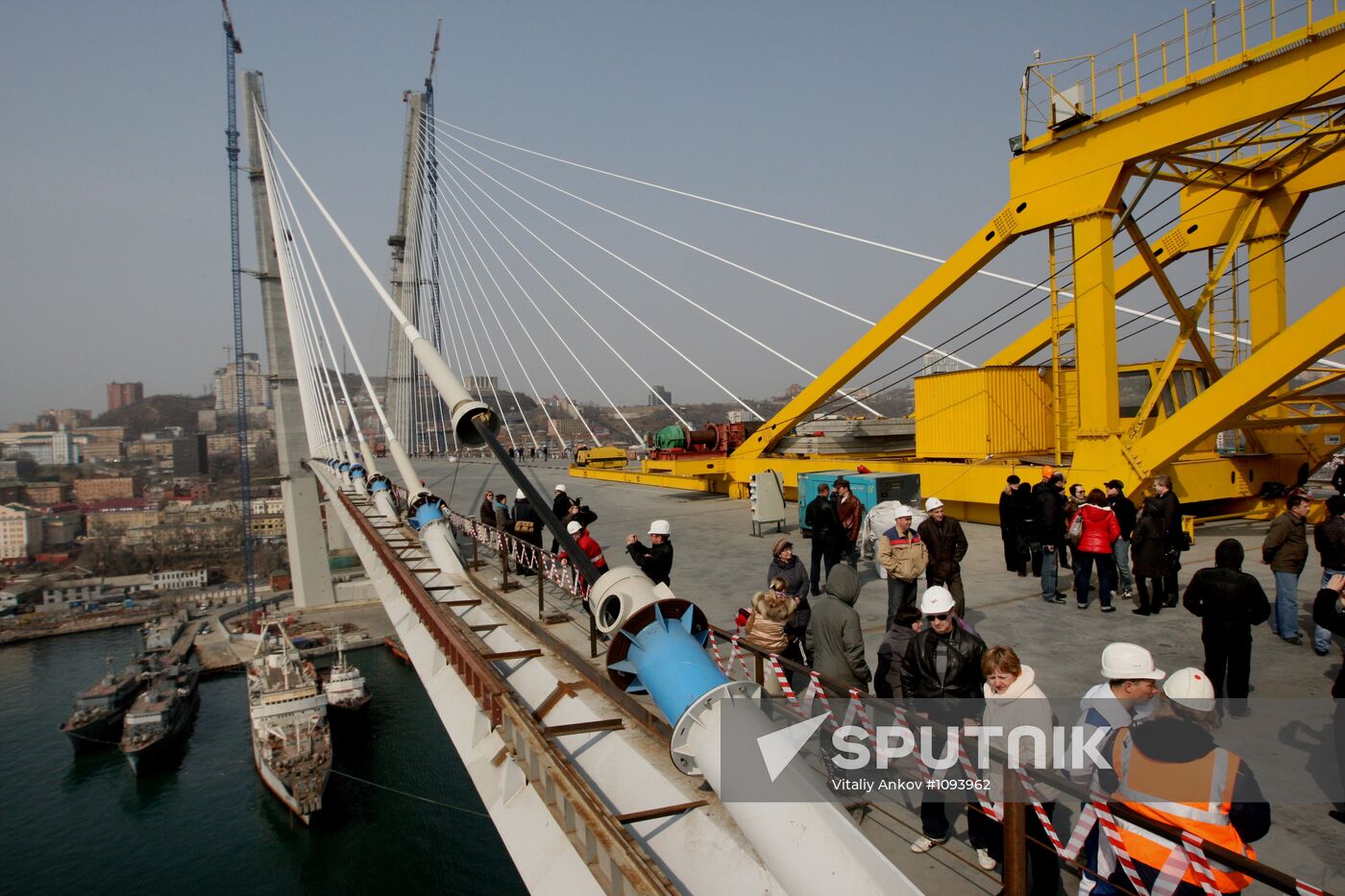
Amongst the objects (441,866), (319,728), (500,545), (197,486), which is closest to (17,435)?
(197,486)

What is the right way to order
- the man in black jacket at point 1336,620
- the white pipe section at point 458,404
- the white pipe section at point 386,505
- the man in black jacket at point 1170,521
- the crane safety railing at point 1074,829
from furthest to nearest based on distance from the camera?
the white pipe section at point 386,505 → the man in black jacket at point 1170,521 → the white pipe section at point 458,404 → the man in black jacket at point 1336,620 → the crane safety railing at point 1074,829

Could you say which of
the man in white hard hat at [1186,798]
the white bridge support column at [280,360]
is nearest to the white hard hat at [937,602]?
the man in white hard hat at [1186,798]

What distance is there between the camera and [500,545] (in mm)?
9727

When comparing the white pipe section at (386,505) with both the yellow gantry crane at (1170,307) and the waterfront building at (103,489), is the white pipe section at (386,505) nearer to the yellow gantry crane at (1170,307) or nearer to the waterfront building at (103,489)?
the yellow gantry crane at (1170,307)

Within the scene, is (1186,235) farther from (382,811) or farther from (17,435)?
(17,435)

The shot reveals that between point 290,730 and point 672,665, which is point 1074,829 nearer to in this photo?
point 672,665

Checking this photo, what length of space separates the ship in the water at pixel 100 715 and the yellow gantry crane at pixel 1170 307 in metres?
42.4

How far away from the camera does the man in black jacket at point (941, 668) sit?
3.89 meters

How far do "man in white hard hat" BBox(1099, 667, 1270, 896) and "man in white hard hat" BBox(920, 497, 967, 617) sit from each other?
4.17 metres

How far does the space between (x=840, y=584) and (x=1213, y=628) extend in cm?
248

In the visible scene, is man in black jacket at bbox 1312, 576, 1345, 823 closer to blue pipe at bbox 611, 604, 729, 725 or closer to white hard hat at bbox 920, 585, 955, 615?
white hard hat at bbox 920, 585, 955, 615

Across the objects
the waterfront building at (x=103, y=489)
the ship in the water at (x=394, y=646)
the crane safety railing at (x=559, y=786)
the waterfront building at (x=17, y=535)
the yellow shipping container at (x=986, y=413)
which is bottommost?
the ship in the water at (x=394, y=646)

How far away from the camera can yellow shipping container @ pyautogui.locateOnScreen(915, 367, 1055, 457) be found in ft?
40.9

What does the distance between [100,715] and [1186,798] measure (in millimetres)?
49279
